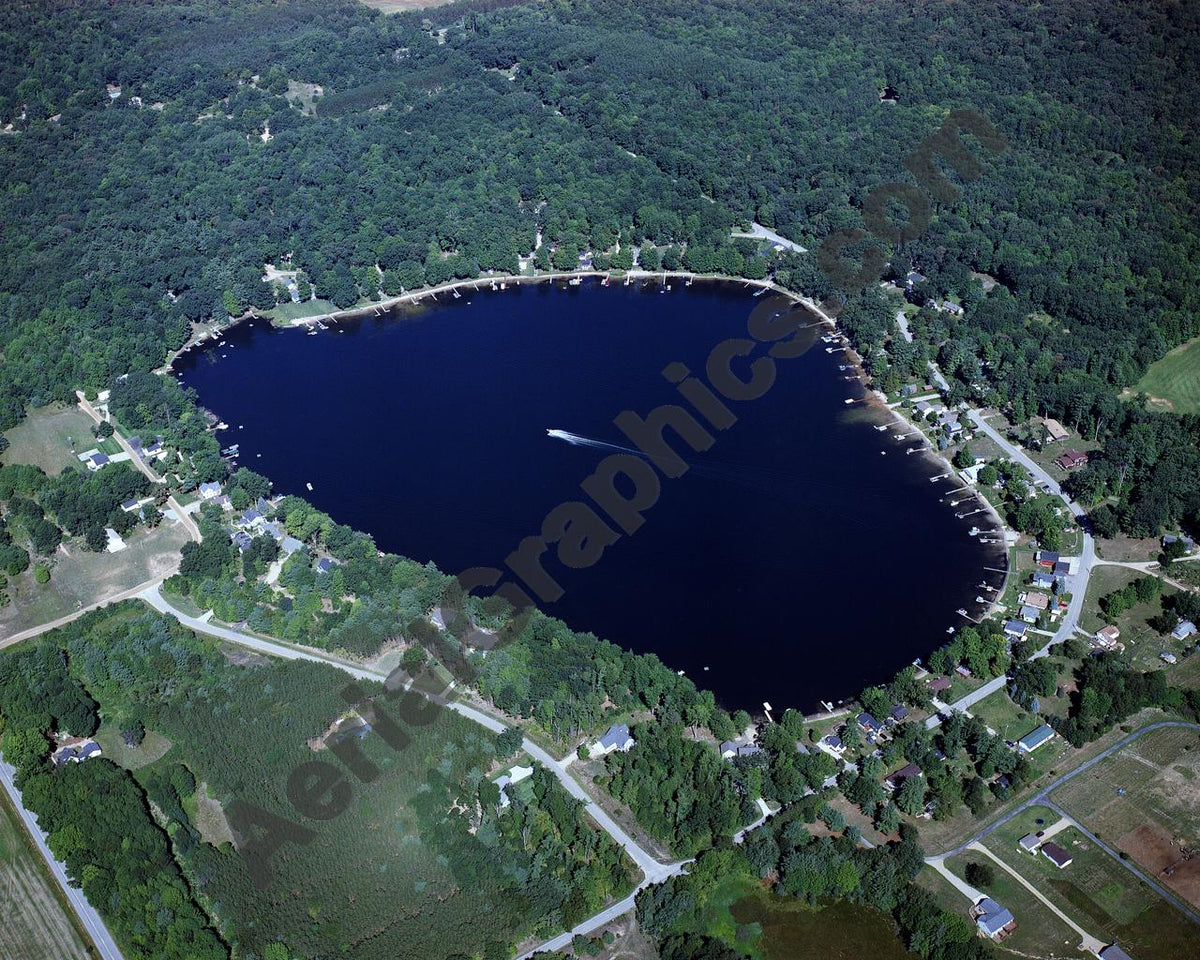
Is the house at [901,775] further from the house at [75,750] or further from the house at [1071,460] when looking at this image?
the house at [75,750]

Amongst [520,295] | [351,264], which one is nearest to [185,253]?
[351,264]

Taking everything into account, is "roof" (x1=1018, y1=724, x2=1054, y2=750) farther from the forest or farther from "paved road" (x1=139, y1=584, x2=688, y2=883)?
the forest

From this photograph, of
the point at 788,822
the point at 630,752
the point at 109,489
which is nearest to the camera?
the point at 788,822

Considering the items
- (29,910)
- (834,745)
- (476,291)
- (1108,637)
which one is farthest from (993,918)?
(476,291)

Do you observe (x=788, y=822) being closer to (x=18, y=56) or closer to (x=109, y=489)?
(x=109, y=489)

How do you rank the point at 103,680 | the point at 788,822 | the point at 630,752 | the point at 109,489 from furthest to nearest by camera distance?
1. the point at 109,489
2. the point at 103,680
3. the point at 630,752
4. the point at 788,822

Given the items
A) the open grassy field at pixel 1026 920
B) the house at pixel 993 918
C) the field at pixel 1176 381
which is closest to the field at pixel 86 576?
the open grassy field at pixel 1026 920
